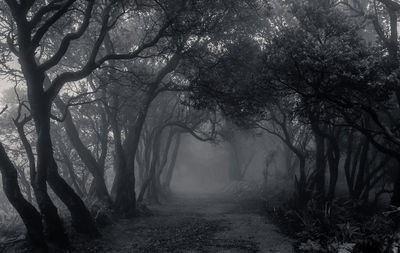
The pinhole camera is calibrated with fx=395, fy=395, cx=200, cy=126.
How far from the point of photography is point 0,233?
1315 centimetres

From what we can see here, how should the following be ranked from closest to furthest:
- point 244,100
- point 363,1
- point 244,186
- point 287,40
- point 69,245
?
1. point 69,245
2. point 287,40
3. point 244,100
4. point 363,1
5. point 244,186

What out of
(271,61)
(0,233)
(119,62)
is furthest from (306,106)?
(119,62)

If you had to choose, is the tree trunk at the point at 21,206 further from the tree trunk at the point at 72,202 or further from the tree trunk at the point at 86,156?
the tree trunk at the point at 86,156

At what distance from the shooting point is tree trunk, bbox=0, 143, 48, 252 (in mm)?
11062

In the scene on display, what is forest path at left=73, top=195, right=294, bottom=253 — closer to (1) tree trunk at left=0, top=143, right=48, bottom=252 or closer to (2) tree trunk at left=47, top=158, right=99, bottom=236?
(2) tree trunk at left=47, top=158, right=99, bottom=236

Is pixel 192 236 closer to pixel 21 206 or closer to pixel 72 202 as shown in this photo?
pixel 72 202

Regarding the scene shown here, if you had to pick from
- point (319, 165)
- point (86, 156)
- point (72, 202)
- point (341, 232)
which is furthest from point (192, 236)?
point (319, 165)

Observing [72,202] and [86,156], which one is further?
[86,156]

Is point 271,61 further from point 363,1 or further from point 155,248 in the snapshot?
point 363,1

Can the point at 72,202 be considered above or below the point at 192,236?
above

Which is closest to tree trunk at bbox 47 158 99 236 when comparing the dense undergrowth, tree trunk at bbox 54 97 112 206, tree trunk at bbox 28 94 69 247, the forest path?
the forest path

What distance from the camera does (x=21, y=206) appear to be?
36.4ft

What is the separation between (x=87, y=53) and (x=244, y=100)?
10.2 meters

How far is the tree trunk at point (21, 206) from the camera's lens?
11062 mm
